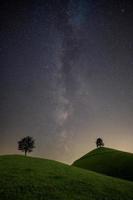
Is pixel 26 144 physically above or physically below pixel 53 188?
above

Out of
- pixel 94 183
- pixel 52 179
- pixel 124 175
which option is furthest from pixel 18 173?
pixel 124 175

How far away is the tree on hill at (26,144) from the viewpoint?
328ft

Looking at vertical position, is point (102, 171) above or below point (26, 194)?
above

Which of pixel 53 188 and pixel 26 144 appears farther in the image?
pixel 26 144

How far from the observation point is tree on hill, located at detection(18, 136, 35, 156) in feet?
328

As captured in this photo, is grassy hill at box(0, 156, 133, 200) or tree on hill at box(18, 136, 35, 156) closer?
grassy hill at box(0, 156, 133, 200)

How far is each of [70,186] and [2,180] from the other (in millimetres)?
11415

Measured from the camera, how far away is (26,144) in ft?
329

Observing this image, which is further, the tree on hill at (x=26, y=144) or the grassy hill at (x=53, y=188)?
the tree on hill at (x=26, y=144)

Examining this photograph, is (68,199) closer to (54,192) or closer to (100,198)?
(54,192)

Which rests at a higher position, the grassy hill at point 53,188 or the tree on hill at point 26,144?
the tree on hill at point 26,144

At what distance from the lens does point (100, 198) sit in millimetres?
31719

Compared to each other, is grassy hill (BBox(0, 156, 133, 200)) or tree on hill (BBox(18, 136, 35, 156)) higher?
tree on hill (BBox(18, 136, 35, 156))

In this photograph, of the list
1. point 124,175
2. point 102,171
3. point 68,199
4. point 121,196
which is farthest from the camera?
point 102,171
